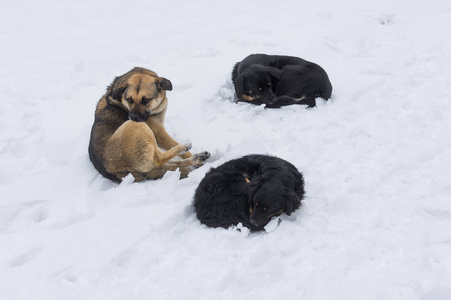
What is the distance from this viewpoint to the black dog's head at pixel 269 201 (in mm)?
3803

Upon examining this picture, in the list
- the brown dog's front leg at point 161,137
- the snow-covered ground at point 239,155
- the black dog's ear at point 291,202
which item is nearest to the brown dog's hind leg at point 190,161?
the snow-covered ground at point 239,155

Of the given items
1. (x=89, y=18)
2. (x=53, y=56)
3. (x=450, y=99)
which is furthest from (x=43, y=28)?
(x=450, y=99)

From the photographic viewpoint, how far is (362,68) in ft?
23.1

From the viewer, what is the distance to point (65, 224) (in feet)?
13.9

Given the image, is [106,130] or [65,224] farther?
[106,130]

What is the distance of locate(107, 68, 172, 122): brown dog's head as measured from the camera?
17.0 ft

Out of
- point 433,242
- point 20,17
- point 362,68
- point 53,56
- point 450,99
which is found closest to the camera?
point 433,242

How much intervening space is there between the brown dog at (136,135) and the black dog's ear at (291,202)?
160cm

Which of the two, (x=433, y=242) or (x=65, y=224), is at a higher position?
(x=433, y=242)

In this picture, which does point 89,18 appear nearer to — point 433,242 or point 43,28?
point 43,28

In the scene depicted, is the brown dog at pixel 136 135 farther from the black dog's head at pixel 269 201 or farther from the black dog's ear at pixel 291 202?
the black dog's ear at pixel 291 202

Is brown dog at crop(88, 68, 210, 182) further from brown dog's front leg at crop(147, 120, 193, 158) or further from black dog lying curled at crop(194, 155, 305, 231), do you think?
black dog lying curled at crop(194, 155, 305, 231)

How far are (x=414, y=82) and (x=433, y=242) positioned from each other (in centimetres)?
372

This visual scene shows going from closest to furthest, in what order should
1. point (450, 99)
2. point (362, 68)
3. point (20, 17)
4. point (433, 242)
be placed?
point (433, 242) < point (450, 99) < point (362, 68) < point (20, 17)
